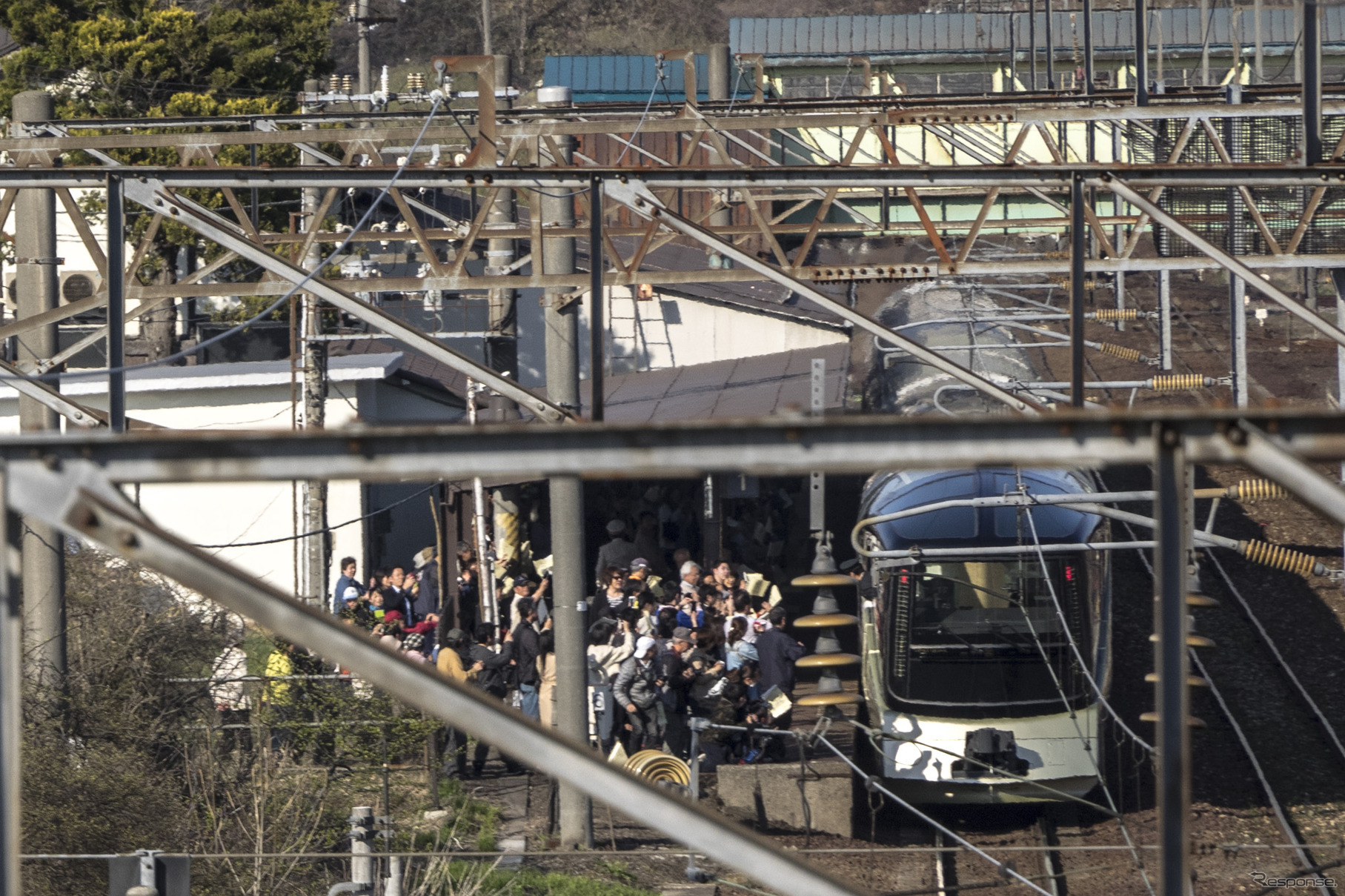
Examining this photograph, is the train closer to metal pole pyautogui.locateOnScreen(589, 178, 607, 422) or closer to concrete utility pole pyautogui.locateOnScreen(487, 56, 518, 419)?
metal pole pyautogui.locateOnScreen(589, 178, 607, 422)

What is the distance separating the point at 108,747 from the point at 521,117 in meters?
7.34

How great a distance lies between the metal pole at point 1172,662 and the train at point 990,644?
9673mm

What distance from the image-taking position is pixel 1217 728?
15328 millimetres

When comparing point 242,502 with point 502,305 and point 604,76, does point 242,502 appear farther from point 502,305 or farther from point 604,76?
point 604,76

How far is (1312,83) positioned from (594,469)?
5.48 m

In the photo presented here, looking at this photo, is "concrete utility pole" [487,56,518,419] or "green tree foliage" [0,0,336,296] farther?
"green tree foliage" [0,0,336,296]

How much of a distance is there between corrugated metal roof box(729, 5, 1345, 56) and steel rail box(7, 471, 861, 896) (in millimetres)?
39655

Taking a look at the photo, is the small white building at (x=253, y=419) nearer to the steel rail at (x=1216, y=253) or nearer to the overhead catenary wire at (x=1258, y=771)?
the overhead catenary wire at (x=1258, y=771)

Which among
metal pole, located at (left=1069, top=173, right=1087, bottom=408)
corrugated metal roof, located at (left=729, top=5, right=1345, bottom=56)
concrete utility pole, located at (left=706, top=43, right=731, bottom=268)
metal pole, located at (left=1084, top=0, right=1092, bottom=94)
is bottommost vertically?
metal pole, located at (left=1069, top=173, right=1087, bottom=408)

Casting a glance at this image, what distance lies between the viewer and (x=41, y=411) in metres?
12.7

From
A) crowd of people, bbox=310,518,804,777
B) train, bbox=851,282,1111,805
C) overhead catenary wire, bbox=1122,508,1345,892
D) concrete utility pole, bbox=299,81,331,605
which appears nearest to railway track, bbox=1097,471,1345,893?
overhead catenary wire, bbox=1122,508,1345,892

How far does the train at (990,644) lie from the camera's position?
511 inches

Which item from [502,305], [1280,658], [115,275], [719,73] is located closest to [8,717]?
[115,275]

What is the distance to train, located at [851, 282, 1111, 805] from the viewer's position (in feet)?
42.6
